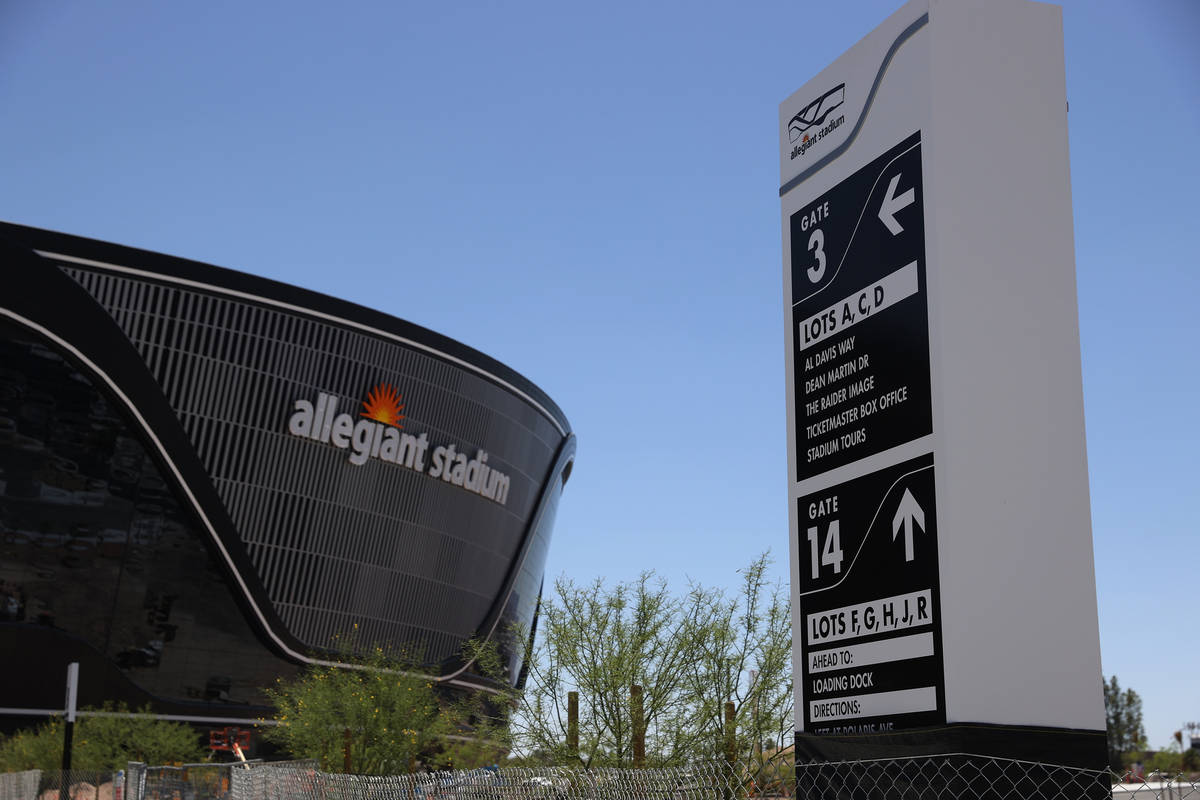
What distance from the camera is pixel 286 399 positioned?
54031 mm

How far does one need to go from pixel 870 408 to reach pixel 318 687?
34.2m

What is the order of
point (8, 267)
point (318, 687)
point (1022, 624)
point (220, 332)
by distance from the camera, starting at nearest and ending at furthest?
point (1022, 624) → point (318, 687) → point (8, 267) → point (220, 332)

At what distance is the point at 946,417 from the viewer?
24.1 feet

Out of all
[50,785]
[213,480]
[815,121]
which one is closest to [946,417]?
[815,121]

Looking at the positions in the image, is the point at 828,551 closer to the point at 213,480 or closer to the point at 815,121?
the point at 815,121

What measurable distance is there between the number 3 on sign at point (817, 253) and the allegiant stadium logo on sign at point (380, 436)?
1871 inches

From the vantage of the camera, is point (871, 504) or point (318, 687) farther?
point (318, 687)

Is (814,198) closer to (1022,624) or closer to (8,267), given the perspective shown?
(1022,624)

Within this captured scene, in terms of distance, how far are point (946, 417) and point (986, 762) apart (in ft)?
6.51

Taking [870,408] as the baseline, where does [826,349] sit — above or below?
above

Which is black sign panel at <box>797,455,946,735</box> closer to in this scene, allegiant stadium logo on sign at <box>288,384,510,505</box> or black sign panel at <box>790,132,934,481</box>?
black sign panel at <box>790,132,934,481</box>

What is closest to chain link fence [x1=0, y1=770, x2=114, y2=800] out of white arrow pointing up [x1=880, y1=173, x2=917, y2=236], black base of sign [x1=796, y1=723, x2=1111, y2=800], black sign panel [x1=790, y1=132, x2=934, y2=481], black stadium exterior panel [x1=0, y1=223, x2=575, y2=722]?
black stadium exterior panel [x1=0, y1=223, x2=575, y2=722]

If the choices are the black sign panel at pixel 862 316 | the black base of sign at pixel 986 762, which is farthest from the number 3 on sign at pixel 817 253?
the black base of sign at pixel 986 762

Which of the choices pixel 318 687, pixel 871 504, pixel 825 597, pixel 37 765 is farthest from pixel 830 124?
pixel 37 765
